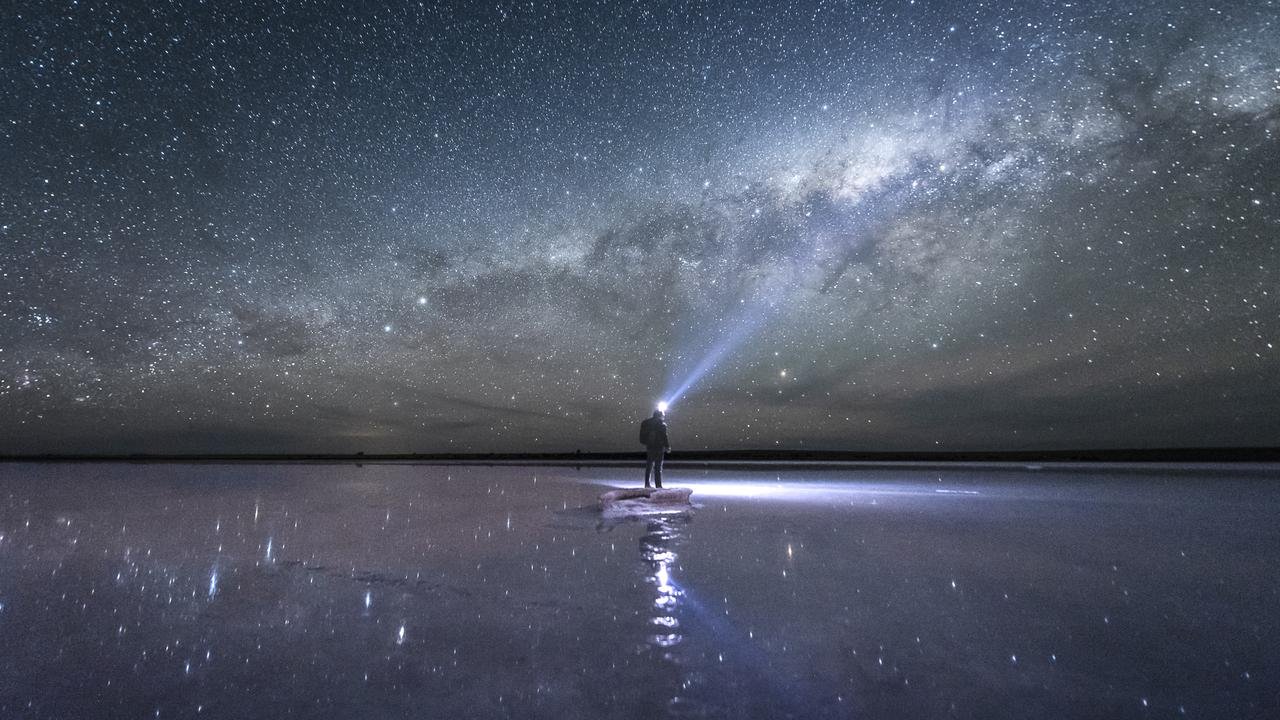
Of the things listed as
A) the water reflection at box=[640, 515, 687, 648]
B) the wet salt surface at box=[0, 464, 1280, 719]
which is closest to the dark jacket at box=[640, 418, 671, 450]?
the water reflection at box=[640, 515, 687, 648]

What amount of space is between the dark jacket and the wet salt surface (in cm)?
526

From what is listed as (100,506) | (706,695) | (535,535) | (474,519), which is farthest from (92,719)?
(100,506)

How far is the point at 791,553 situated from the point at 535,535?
398cm

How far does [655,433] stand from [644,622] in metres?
10.2

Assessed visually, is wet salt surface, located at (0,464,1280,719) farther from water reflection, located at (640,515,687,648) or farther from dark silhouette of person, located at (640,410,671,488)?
dark silhouette of person, located at (640,410,671,488)

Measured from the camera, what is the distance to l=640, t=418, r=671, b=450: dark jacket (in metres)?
14.7

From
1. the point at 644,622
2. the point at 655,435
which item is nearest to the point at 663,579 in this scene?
the point at 644,622

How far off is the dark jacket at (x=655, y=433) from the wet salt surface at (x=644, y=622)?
526 centimetres

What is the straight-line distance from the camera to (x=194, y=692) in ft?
10.7

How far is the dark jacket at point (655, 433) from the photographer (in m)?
14.7

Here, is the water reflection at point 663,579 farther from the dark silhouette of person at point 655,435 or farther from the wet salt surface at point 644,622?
the dark silhouette of person at point 655,435

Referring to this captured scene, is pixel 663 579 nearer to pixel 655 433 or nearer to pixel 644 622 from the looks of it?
pixel 644 622

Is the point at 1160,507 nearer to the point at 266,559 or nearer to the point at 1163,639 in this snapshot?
the point at 1163,639

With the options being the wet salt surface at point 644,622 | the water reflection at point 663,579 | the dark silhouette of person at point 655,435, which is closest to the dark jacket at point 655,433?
the dark silhouette of person at point 655,435
